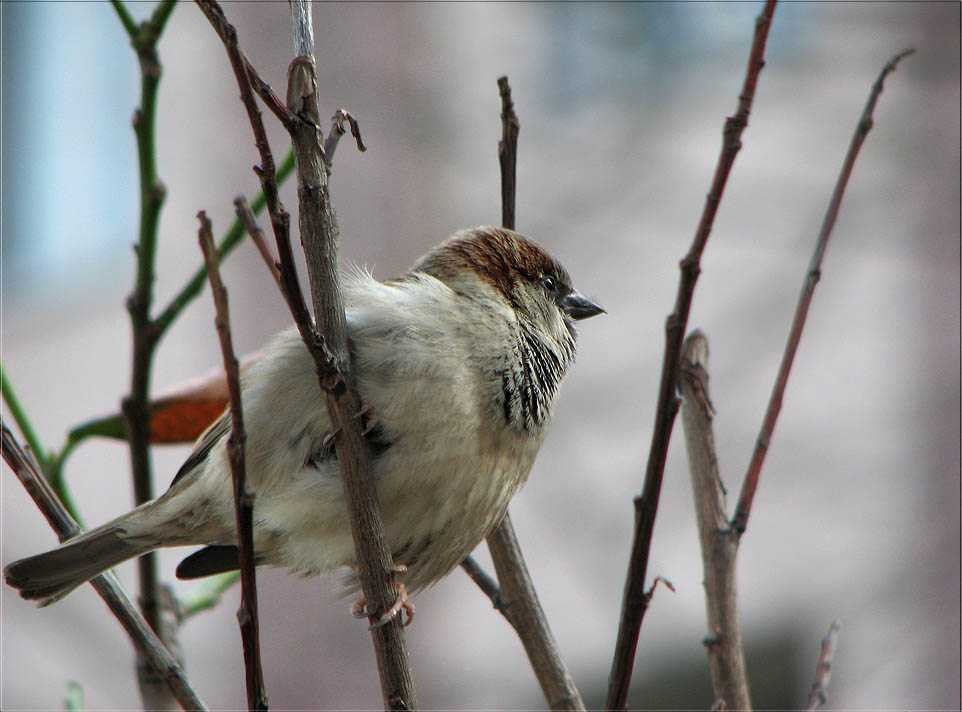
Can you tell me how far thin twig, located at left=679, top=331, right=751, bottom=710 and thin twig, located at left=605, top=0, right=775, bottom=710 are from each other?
0.87ft

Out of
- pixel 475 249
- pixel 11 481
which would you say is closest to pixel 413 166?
pixel 11 481

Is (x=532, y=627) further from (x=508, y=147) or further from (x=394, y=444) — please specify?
(x=508, y=147)

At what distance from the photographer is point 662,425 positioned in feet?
4.23

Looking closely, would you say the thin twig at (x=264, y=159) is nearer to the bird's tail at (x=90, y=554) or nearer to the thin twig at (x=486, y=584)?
the thin twig at (x=486, y=584)

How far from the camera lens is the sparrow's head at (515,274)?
78.8 inches

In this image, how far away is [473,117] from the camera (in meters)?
6.54

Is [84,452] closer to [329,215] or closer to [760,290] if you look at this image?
[760,290]

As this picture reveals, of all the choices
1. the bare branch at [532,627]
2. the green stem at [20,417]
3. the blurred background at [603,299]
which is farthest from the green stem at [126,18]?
the blurred background at [603,299]

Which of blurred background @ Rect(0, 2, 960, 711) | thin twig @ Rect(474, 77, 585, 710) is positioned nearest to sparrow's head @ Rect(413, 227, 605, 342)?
thin twig @ Rect(474, 77, 585, 710)

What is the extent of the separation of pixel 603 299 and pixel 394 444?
15.1ft

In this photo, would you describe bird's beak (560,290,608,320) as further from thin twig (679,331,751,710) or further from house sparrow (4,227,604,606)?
thin twig (679,331,751,710)

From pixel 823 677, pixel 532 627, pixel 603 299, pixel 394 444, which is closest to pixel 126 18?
pixel 394 444

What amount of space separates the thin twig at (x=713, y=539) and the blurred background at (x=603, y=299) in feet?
11.0

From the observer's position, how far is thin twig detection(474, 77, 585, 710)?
62.1 inches
